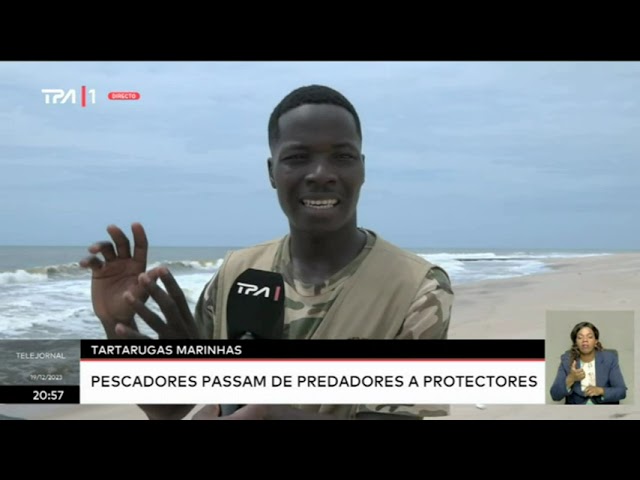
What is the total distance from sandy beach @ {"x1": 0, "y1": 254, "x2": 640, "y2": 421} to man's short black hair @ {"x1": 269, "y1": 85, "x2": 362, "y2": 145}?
3.44 ft

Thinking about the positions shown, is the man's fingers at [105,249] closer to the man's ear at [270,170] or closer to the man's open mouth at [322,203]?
the man's ear at [270,170]

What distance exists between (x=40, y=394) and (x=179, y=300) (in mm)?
829

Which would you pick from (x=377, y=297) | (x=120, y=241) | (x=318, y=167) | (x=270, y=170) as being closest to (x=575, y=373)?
(x=377, y=297)

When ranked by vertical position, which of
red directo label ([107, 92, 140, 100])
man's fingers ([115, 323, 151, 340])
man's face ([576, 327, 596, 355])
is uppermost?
red directo label ([107, 92, 140, 100])

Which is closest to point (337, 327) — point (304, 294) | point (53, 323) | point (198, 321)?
point (304, 294)

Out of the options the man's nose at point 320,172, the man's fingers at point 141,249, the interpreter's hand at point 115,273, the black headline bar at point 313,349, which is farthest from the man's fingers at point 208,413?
the man's nose at point 320,172

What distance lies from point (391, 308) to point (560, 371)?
3.06 feet

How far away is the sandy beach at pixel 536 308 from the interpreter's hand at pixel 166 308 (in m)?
0.45

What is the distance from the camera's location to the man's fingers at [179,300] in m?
2.71

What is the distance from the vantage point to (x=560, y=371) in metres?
2.88

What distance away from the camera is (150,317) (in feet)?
8.96

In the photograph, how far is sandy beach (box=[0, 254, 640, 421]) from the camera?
288 cm

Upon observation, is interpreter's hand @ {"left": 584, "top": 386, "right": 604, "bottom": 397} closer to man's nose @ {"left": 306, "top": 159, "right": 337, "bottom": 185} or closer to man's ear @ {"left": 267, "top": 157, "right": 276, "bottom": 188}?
man's nose @ {"left": 306, "top": 159, "right": 337, "bottom": 185}

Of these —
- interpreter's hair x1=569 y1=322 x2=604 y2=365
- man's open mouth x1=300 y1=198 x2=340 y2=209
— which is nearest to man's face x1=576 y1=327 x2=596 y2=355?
interpreter's hair x1=569 y1=322 x2=604 y2=365
